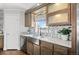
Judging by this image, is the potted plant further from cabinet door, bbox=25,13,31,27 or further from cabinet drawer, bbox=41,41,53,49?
cabinet door, bbox=25,13,31,27

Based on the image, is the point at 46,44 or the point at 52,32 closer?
the point at 46,44

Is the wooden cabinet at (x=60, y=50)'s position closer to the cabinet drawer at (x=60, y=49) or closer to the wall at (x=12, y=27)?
the cabinet drawer at (x=60, y=49)

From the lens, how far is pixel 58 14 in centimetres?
328

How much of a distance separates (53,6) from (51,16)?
24 cm

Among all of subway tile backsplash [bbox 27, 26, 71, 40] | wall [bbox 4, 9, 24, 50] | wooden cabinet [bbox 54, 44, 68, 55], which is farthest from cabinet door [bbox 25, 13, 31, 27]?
wooden cabinet [bbox 54, 44, 68, 55]

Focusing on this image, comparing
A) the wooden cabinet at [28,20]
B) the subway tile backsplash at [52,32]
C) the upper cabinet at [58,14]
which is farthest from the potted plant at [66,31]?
the wooden cabinet at [28,20]

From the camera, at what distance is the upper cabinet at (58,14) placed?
2829 millimetres

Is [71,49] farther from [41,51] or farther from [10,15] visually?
[10,15]

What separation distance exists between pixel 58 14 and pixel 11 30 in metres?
3.27

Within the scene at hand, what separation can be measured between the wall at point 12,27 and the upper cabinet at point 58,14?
8.01 feet

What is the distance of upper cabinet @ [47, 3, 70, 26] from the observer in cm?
283

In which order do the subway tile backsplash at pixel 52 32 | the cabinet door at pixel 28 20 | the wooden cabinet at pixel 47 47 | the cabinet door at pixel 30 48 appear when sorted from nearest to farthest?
the wooden cabinet at pixel 47 47 < the subway tile backsplash at pixel 52 32 < the cabinet door at pixel 30 48 < the cabinet door at pixel 28 20

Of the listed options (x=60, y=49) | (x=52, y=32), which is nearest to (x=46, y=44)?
(x=60, y=49)

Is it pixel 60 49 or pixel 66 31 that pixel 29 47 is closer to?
pixel 66 31
